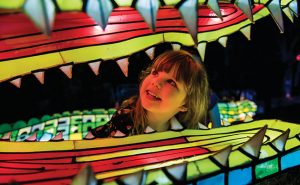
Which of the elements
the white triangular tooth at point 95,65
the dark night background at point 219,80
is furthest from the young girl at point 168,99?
the dark night background at point 219,80

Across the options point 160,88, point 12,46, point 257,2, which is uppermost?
point 257,2

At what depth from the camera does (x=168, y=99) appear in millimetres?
1994

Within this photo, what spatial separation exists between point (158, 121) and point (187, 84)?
246 mm

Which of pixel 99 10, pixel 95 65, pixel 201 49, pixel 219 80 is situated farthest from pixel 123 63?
pixel 219 80

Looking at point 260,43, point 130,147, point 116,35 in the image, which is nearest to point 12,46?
point 116,35

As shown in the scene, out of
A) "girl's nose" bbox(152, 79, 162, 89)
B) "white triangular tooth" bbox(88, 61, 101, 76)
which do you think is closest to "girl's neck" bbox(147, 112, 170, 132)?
"girl's nose" bbox(152, 79, 162, 89)

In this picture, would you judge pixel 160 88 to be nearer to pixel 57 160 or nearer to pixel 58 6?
pixel 57 160

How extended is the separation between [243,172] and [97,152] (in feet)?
1.86

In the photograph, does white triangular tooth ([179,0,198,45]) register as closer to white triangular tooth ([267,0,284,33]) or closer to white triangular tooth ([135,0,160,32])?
white triangular tooth ([135,0,160,32])

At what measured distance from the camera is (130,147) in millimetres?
1621

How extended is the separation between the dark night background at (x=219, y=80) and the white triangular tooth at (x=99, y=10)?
298 centimetres

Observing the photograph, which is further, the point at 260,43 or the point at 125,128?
the point at 260,43

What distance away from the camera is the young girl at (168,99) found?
1.99m

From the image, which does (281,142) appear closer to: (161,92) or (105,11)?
(161,92)
